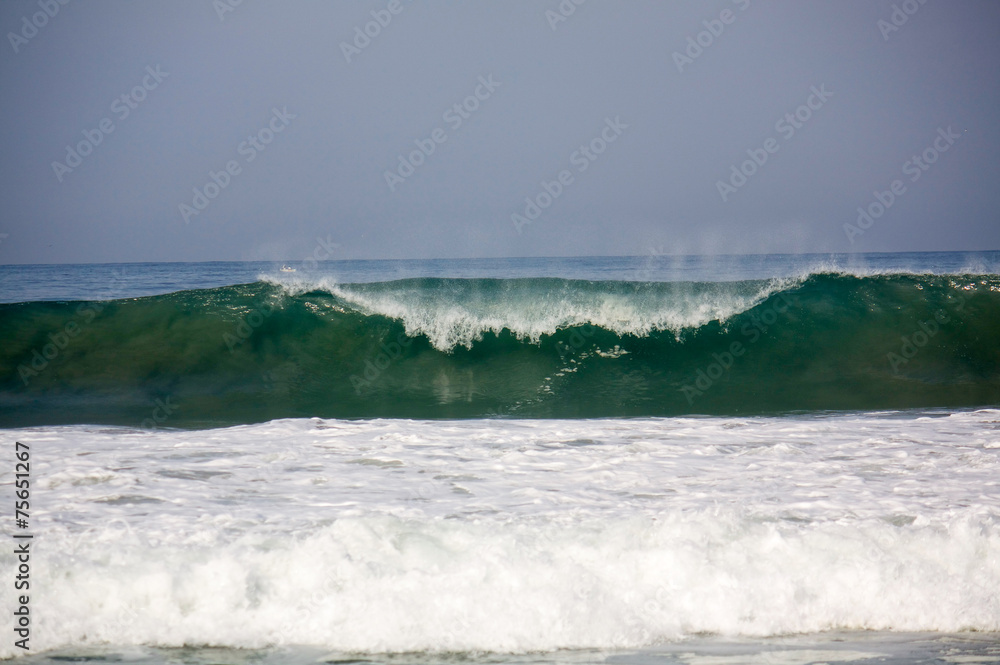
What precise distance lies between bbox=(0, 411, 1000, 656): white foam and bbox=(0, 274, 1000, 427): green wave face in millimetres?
3077

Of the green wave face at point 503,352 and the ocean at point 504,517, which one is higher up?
the green wave face at point 503,352

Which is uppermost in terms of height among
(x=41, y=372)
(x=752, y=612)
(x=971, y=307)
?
(x=971, y=307)

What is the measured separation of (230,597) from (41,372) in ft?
26.8

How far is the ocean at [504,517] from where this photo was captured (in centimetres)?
265

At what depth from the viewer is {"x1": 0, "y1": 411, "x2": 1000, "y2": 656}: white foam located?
2.68 m

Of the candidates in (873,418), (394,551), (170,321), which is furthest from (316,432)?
(170,321)

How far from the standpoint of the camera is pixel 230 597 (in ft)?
9.08

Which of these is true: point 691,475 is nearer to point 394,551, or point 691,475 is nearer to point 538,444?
point 538,444
